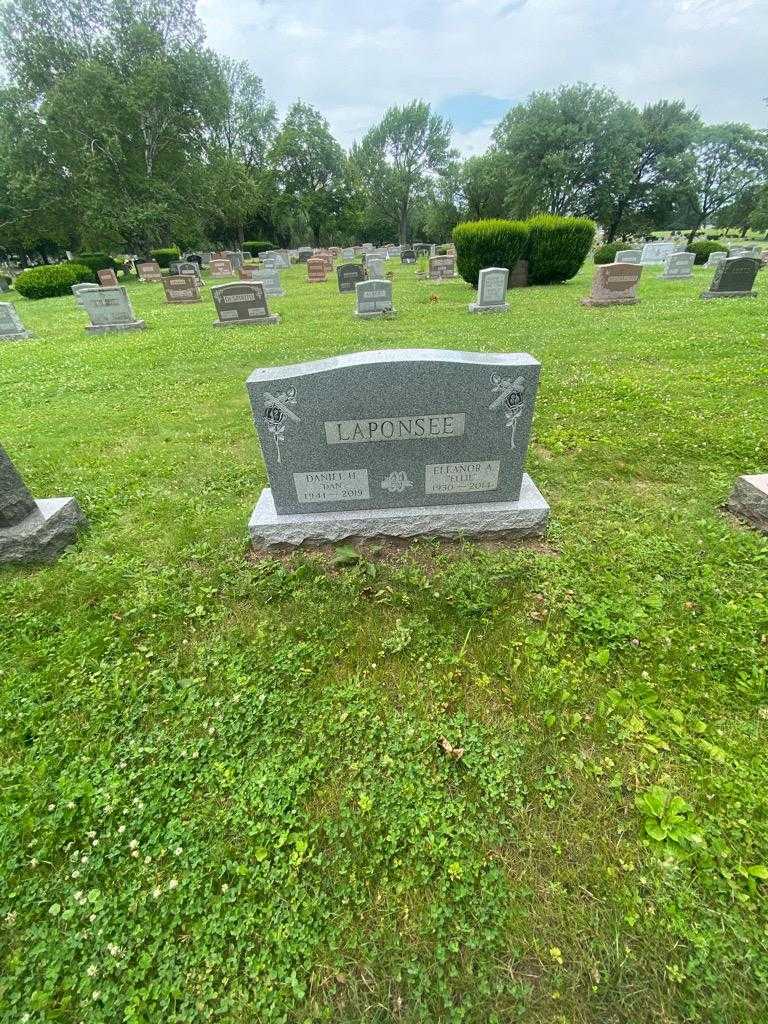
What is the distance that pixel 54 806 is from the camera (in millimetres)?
2209

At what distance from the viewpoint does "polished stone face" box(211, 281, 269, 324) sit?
13.0m

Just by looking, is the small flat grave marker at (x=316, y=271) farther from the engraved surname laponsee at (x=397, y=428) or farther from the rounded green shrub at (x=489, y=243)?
the engraved surname laponsee at (x=397, y=428)

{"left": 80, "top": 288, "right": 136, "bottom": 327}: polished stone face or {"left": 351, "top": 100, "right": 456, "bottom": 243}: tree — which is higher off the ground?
{"left": 351, "top": 100, "right": 456, "bottom": 243}: tree

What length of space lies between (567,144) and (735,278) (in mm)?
37180

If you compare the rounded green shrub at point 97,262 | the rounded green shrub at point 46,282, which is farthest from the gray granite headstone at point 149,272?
the rounded green shrub at point 46,282

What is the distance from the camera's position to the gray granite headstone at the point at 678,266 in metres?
17.6

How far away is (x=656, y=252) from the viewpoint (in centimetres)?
2569

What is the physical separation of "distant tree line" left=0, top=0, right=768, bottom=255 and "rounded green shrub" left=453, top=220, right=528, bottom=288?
79.6 feet

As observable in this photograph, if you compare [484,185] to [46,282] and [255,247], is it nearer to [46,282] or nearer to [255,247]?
[255,247]

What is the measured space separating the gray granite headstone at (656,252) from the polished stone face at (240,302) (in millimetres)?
23229

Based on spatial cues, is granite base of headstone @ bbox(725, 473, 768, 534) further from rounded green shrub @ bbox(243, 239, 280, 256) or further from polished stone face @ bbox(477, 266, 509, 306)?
rounded green shrub @ bbox(243, 239, 280, 256)

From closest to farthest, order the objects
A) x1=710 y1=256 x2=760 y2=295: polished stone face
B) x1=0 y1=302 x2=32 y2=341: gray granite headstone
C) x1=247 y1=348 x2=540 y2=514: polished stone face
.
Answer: x1=247 y1=348 x2=540 y2=514: polished stone face
x1=710 y1=256 x2=760 y2=295: polished stone face
x1=0 y1=302 x2=32 y2=341: gray granite headstone

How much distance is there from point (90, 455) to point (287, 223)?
190ft

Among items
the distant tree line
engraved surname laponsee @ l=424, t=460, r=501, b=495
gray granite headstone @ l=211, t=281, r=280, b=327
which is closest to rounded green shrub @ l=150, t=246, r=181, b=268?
the distant tree line
